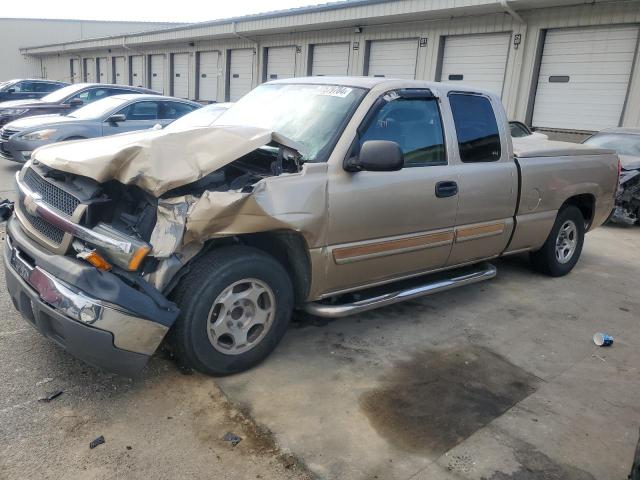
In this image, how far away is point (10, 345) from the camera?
11.8 feet

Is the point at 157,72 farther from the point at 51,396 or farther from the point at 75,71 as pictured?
the point at 51,396

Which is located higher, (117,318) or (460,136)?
(460,136)

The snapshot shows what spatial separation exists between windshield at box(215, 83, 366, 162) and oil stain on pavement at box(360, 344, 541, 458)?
1587 mm

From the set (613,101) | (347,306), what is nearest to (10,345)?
(347,306)

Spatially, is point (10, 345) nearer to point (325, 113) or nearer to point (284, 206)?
point (284, 206)

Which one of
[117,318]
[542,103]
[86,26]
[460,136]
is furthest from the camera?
[86,26]

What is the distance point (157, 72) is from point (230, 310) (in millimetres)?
28438

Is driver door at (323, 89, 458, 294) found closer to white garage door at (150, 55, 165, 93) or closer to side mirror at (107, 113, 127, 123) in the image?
side mirror at (107, 113, 127, 123)

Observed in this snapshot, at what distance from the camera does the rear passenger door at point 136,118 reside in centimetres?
960

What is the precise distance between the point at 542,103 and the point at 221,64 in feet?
48.2

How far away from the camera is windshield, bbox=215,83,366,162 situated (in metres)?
3.71

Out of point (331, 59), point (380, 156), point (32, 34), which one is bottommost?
point (380, 156)

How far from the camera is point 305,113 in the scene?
156 inches

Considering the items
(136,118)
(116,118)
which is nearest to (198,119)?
(116,118)
